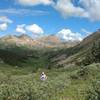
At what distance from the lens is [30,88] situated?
16.1 meters

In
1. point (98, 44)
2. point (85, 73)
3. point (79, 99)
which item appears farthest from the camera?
point (98, 44)

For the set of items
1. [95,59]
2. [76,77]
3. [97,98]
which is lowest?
[97,98]

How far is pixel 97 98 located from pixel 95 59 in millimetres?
105032

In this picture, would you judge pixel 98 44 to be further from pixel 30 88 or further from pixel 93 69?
pixel 30 88

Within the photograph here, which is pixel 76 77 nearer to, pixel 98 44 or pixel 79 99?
pixel 79 99

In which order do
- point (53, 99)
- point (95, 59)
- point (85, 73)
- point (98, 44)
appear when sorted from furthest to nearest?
1. point (98, 44)
2. point (95, 59)
3. point (85, 73)
4. point (53, 99)

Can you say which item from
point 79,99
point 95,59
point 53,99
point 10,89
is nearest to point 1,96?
point 10,89

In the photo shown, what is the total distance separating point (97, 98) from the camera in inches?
580

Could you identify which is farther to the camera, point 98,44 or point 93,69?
point 98,44

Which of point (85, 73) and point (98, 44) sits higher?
point (98, 44)

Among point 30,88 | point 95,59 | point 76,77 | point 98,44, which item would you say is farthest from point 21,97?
point 98,44

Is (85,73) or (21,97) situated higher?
(85,73)

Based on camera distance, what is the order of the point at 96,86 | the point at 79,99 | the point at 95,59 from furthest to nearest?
the point at 95,59 → the point at 79,99 → the point at 96,86

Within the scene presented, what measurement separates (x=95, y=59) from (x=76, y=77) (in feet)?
252
